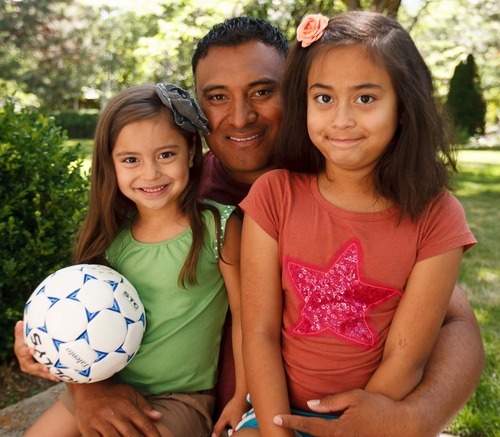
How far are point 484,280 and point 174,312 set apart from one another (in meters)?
4.34

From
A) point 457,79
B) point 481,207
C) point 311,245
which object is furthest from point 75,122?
point 311,245

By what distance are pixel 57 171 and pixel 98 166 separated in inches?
45.3

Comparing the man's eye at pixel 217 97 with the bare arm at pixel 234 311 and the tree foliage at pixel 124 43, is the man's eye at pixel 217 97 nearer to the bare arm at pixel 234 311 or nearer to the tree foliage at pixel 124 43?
the bare arm at pixel 234 311

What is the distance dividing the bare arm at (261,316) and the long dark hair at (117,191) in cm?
30

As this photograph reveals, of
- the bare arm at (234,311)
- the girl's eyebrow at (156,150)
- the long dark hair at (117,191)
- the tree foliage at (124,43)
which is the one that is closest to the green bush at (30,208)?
the long dark hair at (117,191)

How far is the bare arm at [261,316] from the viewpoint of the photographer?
211cm

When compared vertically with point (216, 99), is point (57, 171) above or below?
below

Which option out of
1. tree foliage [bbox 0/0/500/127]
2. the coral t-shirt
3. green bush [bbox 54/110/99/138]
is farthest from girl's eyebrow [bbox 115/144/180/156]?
green bush [bbox 54/110/99/138]

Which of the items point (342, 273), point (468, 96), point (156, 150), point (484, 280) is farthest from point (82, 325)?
point (468, 96)

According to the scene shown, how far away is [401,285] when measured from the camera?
207 centimetres

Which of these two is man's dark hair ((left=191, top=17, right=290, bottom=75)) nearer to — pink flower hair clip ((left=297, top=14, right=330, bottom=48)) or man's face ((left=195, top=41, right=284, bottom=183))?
man's face ((left=195, top=41, right=284, bottom=183))

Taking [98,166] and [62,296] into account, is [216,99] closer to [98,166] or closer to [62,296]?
[98,166]

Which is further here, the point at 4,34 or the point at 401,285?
the point at 4,34

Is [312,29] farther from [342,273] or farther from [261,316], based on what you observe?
[261,316]
